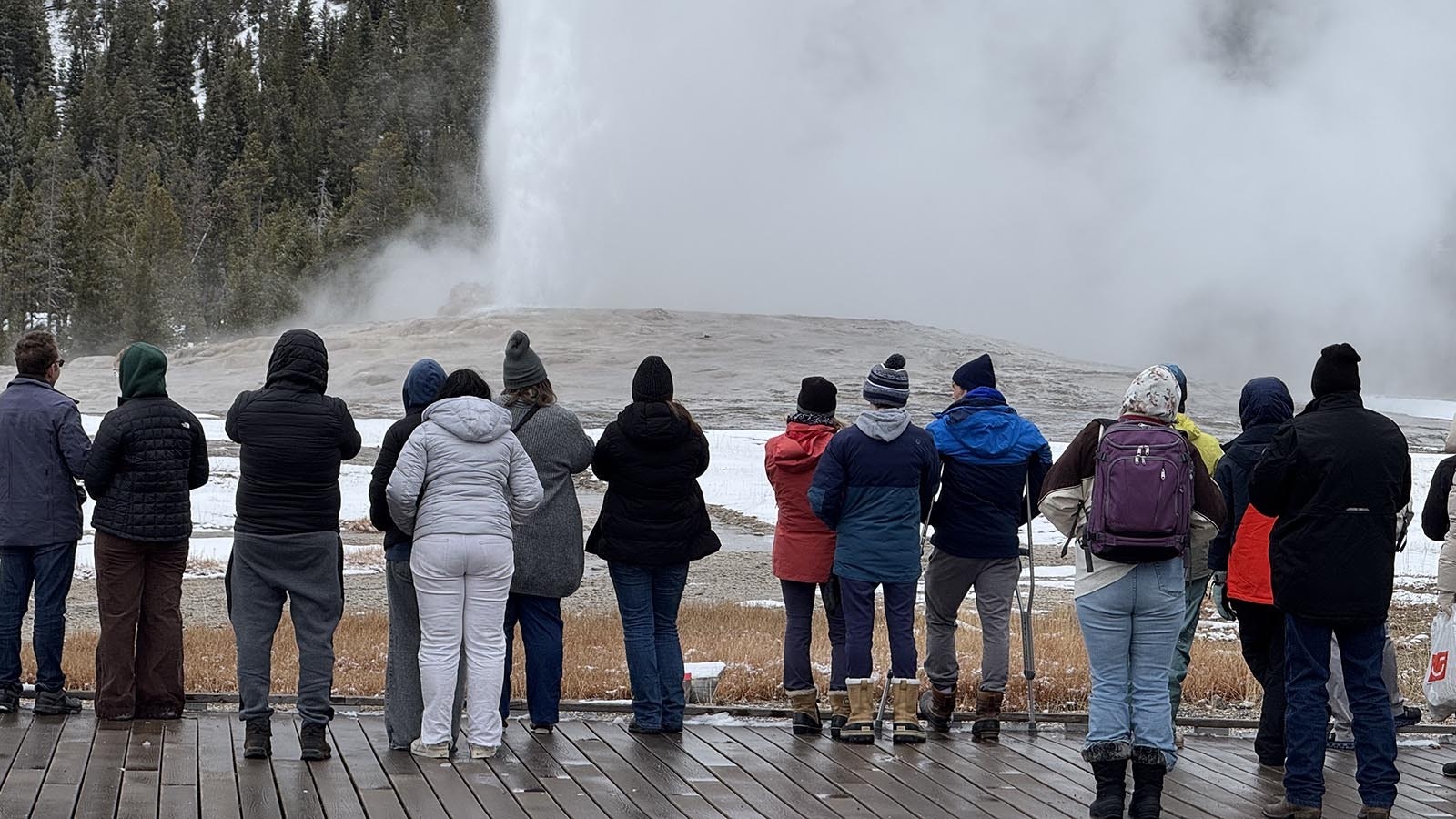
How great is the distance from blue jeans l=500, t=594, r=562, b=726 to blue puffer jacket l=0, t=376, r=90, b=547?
1976mm

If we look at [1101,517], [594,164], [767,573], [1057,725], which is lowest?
[767,573]

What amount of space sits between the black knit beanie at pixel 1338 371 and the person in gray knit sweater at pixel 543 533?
294cm

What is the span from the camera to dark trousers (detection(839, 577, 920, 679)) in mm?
6582

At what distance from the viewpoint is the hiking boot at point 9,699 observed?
659 centimetres

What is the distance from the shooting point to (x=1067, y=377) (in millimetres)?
41719


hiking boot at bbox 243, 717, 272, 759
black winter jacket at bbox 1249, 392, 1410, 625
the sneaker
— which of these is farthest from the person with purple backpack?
hiking boot at bbox 243, 717, 272, 759

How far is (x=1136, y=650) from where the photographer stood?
17.8 feet

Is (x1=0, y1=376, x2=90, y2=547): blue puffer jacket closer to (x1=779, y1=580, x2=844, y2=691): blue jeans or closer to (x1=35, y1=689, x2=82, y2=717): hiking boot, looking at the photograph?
(x1=35, y1=689, x2=82, y2=717): hiking boot

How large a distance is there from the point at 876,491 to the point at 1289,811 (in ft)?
6.82

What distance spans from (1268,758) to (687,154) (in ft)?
202

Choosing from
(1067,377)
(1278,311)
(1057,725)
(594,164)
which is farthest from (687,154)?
(1057,725)

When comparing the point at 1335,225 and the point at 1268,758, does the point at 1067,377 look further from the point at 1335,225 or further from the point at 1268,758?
the point at 1335,225

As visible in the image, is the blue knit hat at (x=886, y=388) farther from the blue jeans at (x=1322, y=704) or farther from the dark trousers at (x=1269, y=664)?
the blue jeans at (x=1322, y=704)

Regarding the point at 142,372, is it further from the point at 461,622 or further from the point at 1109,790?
the point at 1109,790
